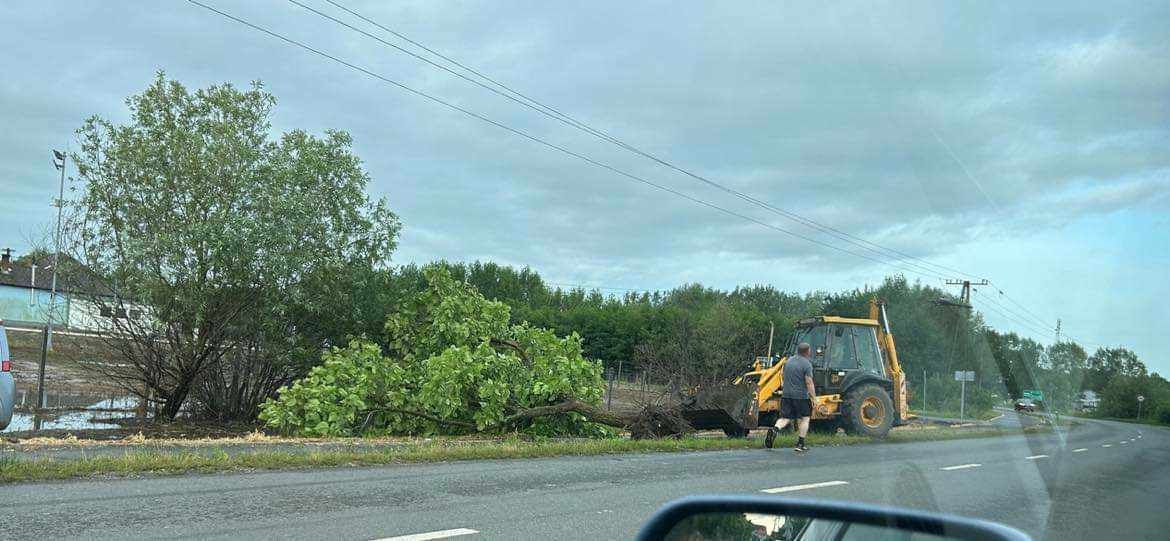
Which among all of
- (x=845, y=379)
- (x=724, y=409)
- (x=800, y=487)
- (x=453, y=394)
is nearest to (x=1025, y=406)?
(x=845, y=379)

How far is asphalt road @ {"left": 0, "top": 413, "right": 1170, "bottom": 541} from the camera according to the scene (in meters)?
6.85

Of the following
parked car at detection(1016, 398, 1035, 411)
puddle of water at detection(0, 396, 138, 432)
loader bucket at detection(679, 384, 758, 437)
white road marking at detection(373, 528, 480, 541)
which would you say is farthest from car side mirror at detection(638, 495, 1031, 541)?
parked car at detection(1016, 398, 1035, 411)

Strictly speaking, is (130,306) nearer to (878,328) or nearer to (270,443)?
(270,443)

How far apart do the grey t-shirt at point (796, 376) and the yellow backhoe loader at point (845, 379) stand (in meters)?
2.30

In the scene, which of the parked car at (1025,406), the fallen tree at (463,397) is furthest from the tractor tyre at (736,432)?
the parked car at (1025,406)

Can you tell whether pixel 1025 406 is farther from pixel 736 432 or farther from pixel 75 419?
pixel 75 419

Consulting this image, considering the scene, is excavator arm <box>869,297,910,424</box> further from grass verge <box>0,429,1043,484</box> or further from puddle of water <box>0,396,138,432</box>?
puddle of water <box>0,396,138,432</box>

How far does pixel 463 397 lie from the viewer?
15.8m

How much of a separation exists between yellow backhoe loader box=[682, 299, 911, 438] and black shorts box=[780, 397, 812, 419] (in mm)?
2224

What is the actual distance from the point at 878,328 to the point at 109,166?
16.6 m

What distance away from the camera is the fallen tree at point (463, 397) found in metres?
15.8

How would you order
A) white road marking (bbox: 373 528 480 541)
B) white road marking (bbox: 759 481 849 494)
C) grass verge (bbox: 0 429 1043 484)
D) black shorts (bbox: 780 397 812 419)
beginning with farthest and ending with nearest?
black shorts (bbox: 780 397 812 419), white road marking (bbox: 759 481 849 494), grass verge (bbox: 0 429 1043 484), white road marking (bbox: 373 528 480 541)

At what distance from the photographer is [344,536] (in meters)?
6.52

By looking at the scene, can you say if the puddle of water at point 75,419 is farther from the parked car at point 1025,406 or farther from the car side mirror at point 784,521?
the parked car at point 1025,406
